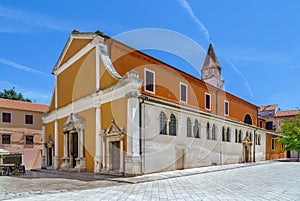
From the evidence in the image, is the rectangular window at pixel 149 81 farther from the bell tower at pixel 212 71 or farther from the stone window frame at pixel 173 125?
the bell tower at pixel 212 71

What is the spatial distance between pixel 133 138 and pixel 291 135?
2583 centimetres

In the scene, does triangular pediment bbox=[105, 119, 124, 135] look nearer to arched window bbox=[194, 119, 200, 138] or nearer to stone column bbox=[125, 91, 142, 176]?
stone column bbox=[125, 91, 142, 176]

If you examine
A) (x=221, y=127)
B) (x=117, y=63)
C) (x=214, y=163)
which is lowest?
(x=214, y=163)

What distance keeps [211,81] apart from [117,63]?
79.2ft

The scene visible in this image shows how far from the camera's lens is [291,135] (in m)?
32.8

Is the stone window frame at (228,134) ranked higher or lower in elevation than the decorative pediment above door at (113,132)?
lower

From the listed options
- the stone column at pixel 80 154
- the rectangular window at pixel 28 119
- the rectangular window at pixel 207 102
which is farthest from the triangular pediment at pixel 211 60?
the stone column at pixel 80 154

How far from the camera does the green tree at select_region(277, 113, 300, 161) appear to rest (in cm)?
3193

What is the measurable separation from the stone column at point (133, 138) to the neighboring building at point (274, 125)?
23.2 meters

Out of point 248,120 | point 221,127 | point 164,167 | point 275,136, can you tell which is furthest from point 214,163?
point 275,136

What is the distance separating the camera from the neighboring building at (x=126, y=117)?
14.5 m

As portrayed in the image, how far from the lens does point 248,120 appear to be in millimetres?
31109

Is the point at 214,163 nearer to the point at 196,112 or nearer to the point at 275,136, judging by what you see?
the point at 196,112

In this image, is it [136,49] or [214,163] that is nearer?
[136,49]
